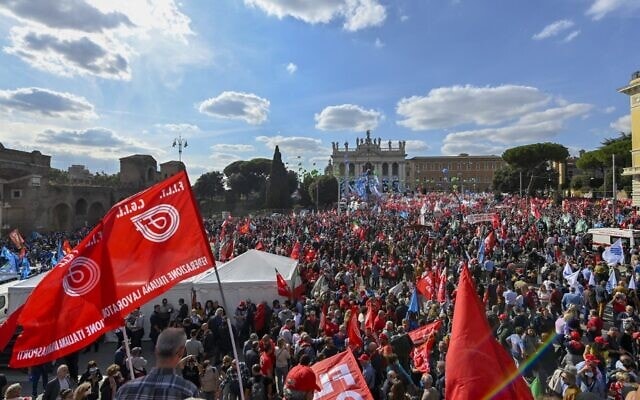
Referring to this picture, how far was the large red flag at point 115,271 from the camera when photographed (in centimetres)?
429

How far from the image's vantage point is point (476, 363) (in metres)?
3.54

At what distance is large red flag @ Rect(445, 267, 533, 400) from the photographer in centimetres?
342

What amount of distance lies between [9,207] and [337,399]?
46.6 meters

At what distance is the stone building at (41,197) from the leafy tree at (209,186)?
1753 centimetres

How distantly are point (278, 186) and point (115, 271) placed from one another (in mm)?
68823

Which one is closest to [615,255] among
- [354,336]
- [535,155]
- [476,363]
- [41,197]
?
[354,336]

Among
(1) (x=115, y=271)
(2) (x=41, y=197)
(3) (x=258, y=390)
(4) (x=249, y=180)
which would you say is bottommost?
(3) (x=258, y=390)

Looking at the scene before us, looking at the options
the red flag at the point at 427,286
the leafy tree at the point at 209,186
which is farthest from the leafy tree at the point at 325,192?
the red flag at the point at 427,286

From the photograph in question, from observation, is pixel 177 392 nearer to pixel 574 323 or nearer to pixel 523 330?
pixel 523 330

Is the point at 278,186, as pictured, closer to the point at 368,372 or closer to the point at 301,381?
the point at 368,372

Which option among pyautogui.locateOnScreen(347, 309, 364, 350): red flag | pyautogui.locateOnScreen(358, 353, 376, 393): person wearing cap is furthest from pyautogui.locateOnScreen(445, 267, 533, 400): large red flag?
pyautogui.locateOnScreen(347, 309, 364, 350): red flag

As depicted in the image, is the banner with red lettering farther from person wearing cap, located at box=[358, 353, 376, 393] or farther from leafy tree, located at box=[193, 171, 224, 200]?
leafy tree, located at box=[193, 171, 224, 200]

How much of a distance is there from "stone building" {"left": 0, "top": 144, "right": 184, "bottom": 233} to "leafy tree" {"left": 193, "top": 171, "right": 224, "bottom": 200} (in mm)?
17533

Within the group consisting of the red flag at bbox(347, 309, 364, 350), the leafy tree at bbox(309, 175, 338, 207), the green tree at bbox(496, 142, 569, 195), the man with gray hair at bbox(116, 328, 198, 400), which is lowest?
the red flag at bbox(347, 309, 364, 350)
